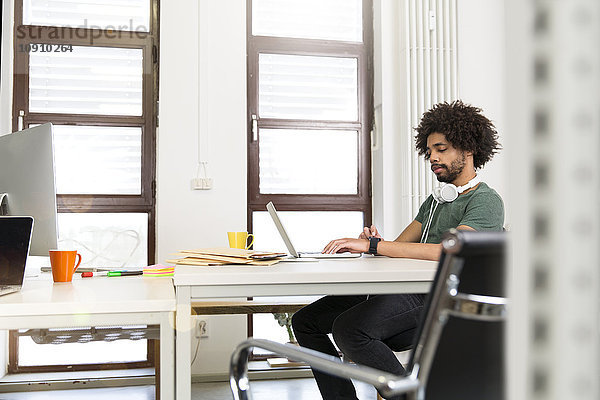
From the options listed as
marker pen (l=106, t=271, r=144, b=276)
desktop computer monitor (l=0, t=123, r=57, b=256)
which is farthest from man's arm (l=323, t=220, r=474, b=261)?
desktop computer monitor (l=0, t=123, r=57, b=256)

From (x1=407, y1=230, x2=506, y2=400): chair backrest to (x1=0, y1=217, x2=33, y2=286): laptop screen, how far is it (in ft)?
3.29

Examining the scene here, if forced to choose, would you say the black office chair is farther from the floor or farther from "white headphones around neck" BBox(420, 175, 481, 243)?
the floor

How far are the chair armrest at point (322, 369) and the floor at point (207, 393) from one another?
79.1 inches

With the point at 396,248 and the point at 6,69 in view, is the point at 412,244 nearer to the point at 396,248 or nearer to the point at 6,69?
the point at 396,248

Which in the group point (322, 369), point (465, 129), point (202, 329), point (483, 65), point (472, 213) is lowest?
point (202, 329)

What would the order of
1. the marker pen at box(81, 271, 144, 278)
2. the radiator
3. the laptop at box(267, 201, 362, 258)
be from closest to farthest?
the marker pen at box(81, 271, 144, 278)
the laptop at box(267, 201, 362, 258)
the radiator

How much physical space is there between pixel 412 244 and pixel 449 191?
1.23 ft

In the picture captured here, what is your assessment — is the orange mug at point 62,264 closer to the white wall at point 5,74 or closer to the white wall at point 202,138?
the white wall at point 202,138

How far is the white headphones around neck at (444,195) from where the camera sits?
2.22m

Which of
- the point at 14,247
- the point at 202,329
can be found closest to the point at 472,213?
the point at 14,247

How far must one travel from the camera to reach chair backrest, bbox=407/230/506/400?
2.50 ft

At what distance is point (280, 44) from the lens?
3672 mm

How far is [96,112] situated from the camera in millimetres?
3492

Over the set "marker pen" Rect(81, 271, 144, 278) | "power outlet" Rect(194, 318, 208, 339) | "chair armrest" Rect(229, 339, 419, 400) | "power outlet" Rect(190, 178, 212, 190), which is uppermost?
"power outlet" Rect(190, 178, 212, 190)
